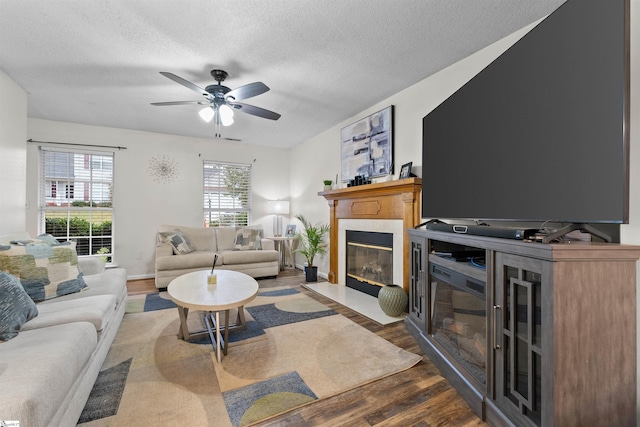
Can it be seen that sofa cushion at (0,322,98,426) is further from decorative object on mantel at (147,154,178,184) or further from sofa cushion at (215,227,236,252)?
decorative object on mantel at (147,154,178,184)

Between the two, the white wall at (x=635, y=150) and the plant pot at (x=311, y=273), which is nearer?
the white wall at (x=635, y=150)

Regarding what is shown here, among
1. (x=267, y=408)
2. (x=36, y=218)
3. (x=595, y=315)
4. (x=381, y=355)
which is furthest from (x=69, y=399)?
(x=36, y=218)

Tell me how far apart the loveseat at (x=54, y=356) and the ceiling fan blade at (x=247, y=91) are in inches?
79.8

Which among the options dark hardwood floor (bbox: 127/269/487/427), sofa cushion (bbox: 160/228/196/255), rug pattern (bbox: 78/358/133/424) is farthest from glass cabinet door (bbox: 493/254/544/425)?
sofa cushion (bbox: 160/228/196/255)

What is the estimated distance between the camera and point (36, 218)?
167 inches

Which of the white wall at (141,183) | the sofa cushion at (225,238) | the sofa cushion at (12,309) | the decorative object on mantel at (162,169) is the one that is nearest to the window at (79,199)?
the white wall at (141,183)

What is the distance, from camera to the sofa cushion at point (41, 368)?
0.96 meters

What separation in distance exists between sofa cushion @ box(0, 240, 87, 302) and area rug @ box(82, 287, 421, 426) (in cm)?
63

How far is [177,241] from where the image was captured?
441 centimetres

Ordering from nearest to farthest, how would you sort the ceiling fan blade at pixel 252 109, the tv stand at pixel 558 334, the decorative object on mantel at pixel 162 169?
the tv stand at pixel 558 334, the ceiling fan blade at pixel 252 109, the decorative object on mantel at pixel 162 169

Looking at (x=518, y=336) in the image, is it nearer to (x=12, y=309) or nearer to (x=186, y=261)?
(x=12, y=309)

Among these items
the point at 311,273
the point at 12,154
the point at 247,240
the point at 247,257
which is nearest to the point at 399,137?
the point at 311,273

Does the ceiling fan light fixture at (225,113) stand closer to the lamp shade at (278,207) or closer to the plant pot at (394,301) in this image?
the plant pot at (394,301)

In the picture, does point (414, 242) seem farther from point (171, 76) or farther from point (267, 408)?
point (171, 76)
